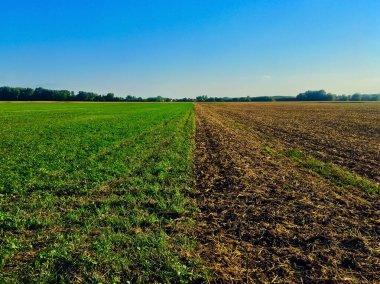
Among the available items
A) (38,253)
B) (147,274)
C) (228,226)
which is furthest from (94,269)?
(228,226)

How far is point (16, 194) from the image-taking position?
8.84 m

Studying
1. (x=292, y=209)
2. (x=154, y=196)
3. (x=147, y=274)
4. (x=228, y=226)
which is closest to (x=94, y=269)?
(x=147, y=274)

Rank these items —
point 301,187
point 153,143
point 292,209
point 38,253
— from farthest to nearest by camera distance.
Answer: point 153,143 < point 301,187 < point 292,209 < point 38,253

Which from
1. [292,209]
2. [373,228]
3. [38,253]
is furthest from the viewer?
[292,209]

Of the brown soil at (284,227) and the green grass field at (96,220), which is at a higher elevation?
the green grass field at (96,220)

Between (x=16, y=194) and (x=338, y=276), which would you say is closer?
(x=338, y=276)

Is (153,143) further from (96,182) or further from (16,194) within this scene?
(16,194)

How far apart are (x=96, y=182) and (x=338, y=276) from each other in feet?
25.2

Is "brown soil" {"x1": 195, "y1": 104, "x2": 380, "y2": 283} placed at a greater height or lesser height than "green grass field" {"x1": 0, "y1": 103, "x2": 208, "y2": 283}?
lesser

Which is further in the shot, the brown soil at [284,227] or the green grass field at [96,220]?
the brown soil at [284,227]

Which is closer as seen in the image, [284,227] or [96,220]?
[284,227]

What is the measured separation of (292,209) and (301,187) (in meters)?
2.13

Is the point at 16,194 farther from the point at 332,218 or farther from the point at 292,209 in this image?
the point at 332,218

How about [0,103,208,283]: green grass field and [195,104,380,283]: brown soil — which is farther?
[195,104,380,283]: brown soil
